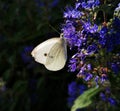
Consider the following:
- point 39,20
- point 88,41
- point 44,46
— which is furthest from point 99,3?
point 39,20

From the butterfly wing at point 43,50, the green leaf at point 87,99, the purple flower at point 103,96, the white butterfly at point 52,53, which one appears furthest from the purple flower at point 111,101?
the butterfly wing at point 43,50

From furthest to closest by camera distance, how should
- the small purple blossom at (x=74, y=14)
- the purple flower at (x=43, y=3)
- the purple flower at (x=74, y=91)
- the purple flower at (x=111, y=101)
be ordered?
1. the purple flower at (x=43, y=3)
2. the purple flower at (x=74, y=91)
3. the purple flower at (x=111, y=101)
4. the small purple blossom at (x=74, y=14)

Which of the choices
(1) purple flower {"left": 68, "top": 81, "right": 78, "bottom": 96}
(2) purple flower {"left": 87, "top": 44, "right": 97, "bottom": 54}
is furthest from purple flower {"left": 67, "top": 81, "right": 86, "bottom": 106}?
(2) purple flower {"left": 87, "top": 44, "right": 97, "bottom": 54}

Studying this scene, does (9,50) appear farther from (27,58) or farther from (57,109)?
(57,109)

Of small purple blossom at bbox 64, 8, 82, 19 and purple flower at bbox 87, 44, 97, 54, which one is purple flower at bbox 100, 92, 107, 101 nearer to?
purple flower at bbox 87, 44, 97, 54

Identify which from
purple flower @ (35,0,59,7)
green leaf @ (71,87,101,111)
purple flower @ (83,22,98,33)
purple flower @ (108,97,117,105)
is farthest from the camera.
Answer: purple flower @ (35,0,59,7)

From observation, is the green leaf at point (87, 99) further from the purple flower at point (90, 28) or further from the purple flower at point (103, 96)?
the purple flower at point (90, 28)


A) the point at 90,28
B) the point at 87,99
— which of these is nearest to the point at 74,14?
the point at 90,28
